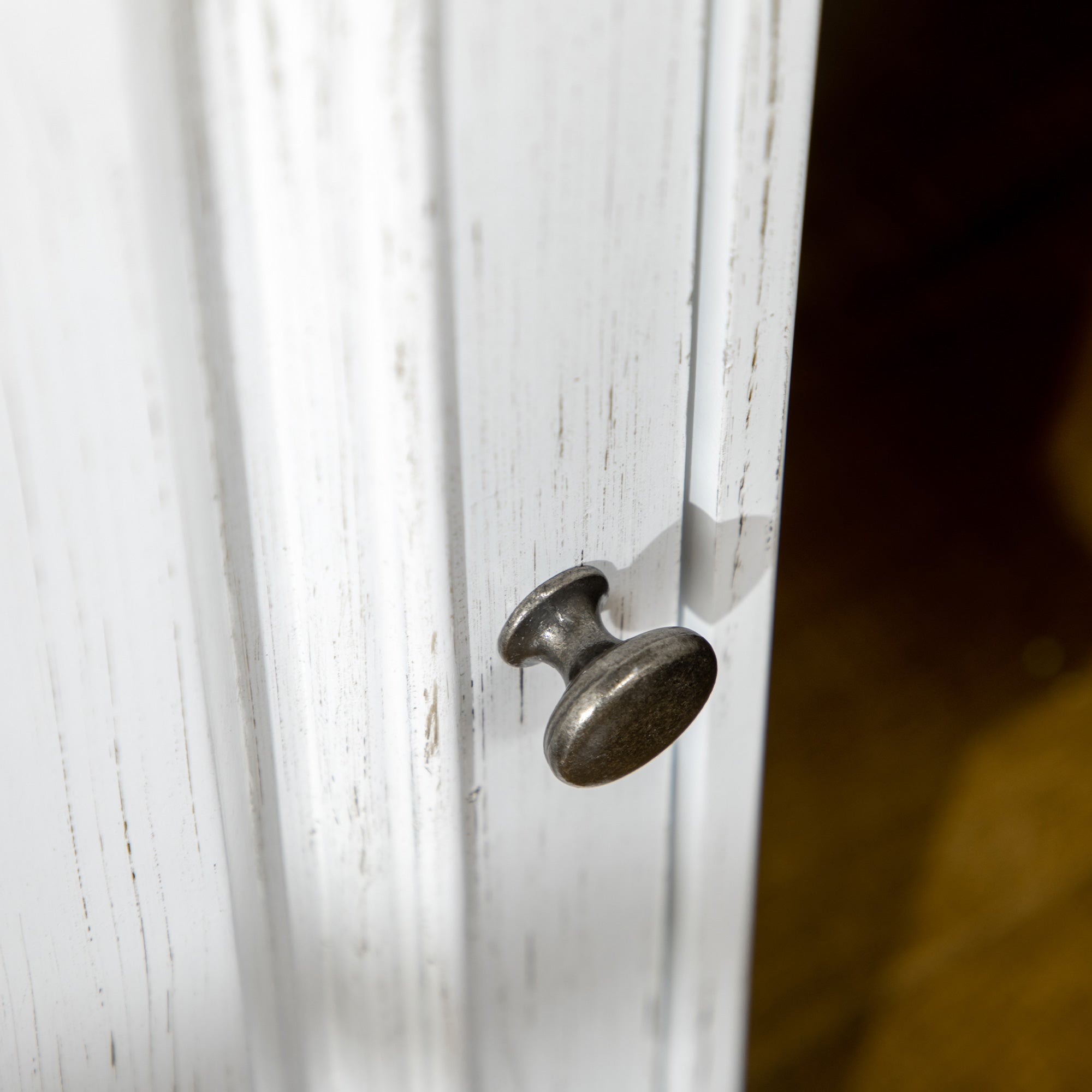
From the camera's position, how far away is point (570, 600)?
383mm

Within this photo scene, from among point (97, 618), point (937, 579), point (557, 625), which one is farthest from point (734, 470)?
point (937, 579)

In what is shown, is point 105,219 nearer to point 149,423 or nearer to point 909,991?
point 149,423

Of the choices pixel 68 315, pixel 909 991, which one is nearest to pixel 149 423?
pixel 68 315

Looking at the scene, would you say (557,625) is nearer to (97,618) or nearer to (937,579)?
(97,618)

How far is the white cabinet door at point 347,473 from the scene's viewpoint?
283mm

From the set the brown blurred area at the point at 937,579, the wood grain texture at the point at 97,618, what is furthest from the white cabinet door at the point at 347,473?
the brown blurred area at the point at 937,579

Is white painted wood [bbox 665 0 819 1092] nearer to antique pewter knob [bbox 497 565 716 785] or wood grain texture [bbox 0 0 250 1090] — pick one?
antique pewter knob [bbox 497 565 716 785]

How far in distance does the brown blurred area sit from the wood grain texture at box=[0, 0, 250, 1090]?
0.86 meters

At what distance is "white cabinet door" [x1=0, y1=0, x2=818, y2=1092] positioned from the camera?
0.93 feet

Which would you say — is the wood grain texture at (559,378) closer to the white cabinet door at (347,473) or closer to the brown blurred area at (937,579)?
the white cabinet door at (347,473)

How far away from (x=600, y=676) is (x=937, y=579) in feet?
4.65

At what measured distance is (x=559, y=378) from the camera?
0.35m

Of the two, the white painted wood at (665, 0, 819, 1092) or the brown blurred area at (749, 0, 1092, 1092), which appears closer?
the white painted wood at (665, 0, 819, 1092)

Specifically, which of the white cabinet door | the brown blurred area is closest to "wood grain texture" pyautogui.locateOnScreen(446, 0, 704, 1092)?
the white cabinet door
